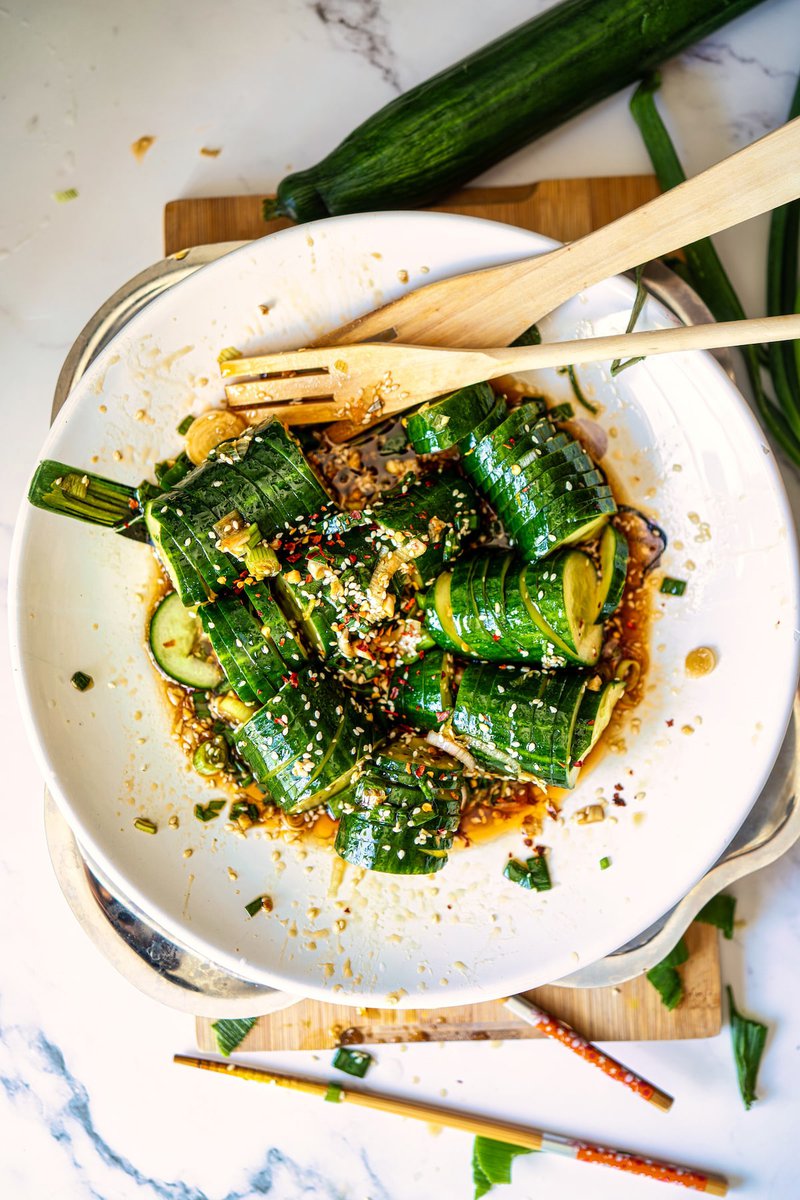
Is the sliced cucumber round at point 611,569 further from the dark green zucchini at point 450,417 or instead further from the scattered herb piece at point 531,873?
the scattered herb piece at point 531,873

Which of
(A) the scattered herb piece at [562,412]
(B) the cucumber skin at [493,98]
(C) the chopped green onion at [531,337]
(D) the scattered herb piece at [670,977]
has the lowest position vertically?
(D) the scattered herb piece at [670,977]

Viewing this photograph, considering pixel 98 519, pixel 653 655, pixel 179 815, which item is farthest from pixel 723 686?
pixel 98 519

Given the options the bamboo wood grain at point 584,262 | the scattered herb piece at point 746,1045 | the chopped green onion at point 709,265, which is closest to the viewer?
the bamboo wood grain at point 584,262

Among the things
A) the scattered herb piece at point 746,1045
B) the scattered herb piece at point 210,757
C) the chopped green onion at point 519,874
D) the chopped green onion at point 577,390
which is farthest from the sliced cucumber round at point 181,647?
the scattered herb piece at point 746,1045

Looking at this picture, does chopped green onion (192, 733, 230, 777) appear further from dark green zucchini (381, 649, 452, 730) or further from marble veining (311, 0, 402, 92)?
marble veining (311, 0, 402, 92)

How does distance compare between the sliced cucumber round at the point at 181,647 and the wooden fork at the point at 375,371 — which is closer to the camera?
the wooden fork at the point at 375,371

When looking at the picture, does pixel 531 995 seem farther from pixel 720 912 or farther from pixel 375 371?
pixel 375 371

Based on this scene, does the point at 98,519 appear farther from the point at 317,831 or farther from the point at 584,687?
the point at 584,687

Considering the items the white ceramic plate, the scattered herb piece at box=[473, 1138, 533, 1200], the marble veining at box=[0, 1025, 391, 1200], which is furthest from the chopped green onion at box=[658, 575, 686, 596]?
the marble veining at box=[0, 1025, 391, 1200]
